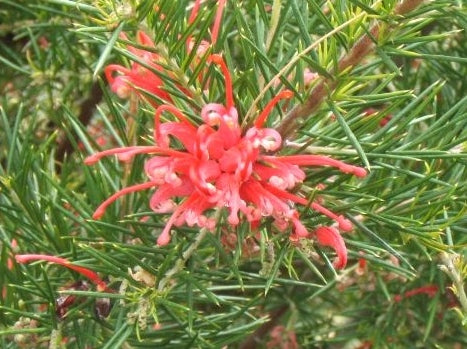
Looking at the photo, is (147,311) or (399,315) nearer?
(147,311)

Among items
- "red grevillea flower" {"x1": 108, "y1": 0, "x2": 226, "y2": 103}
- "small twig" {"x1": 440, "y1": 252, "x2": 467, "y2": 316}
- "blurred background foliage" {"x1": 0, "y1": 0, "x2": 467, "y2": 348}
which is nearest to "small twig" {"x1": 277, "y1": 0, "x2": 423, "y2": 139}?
"blurred background foliage" {"x1": 0, "y1": 0, "x2": 467, "y2": 348}

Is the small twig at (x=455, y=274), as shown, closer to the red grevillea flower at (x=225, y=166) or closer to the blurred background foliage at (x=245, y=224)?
the blurred background foliage at (x=245, y=224)

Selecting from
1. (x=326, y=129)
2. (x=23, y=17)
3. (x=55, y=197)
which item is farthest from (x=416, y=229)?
(x=23, y=17)

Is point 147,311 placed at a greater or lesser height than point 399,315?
greater

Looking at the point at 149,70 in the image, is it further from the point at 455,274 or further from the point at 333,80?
the point at 455,274

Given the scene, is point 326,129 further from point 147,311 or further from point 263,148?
point 147,311

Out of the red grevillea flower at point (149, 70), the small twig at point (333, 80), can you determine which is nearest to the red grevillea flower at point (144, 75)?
the red grevillea flower at point (149, 70)

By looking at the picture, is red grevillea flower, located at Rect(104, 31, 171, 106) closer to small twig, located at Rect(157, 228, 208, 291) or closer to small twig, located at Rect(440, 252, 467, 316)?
small twig, located at Rect(157, 228, 208, 291)

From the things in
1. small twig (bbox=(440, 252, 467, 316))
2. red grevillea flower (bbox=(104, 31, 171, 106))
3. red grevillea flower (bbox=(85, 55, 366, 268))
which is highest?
red grevillea flower (bbox=(104, 31, 171, 106))
